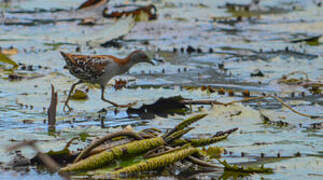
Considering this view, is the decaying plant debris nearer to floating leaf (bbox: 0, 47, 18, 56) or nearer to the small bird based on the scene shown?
the small bird

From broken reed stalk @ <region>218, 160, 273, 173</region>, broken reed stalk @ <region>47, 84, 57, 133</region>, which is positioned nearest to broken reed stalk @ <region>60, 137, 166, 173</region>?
broken reed stalk @ <region>218, 160, 273, 173</region>

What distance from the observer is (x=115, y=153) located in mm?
3955

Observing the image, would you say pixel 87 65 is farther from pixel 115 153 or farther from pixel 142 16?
pixel 142 16

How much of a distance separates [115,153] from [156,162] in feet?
0.82

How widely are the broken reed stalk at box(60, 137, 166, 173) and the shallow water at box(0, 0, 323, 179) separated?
0.58 ft

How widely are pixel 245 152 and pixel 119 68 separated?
2283mm

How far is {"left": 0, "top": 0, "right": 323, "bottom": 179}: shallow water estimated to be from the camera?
4.67 meters

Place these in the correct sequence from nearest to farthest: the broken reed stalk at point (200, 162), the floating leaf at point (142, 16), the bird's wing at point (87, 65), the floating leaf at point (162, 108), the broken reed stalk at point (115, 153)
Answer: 1. the broken reed stalk at point (115, 153)
2. the broken reed stalk at point (200, 162)
3. the floating leaf at point (162, 108)
4. the bird's wing at point (87, 65)
5. the floating leaf at point (142, 16)

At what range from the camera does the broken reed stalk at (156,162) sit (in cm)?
379

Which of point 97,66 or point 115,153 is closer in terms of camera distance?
point 115,153

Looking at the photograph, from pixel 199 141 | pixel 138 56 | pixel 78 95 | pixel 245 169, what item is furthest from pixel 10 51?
pixel 245 169

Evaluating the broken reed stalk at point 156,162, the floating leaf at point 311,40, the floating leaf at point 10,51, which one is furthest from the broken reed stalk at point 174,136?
the floating leaf at point 311,40

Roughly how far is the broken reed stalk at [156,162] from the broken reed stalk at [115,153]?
143mm

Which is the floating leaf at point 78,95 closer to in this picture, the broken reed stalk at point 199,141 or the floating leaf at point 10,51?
the broken reed stalk at point 199,141
